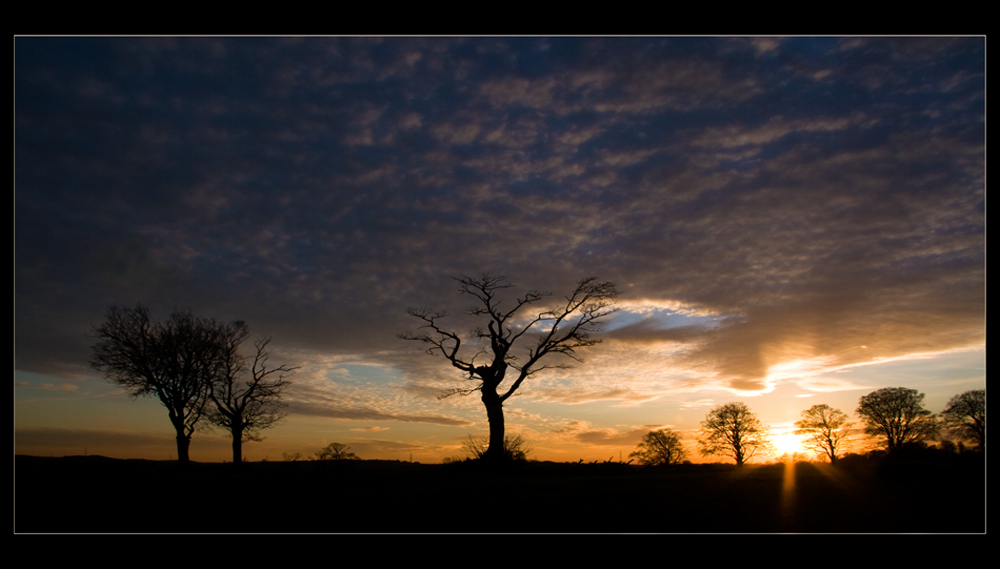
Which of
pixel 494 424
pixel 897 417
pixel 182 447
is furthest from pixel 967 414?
pixel 182 447

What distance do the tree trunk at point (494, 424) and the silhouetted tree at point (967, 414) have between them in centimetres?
3860

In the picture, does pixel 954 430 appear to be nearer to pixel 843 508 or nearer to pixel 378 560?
pixel 843 508

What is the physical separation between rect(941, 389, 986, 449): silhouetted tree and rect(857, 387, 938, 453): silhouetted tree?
1.24m

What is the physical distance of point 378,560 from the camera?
601cm

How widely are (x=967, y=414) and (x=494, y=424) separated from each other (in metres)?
40.4

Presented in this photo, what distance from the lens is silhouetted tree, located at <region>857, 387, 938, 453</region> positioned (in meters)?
43.8

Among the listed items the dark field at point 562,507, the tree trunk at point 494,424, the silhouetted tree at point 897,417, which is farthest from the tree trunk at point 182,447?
the silhouetted tree at point 897,417

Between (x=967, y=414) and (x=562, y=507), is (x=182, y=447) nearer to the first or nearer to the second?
(x=562, y=507)

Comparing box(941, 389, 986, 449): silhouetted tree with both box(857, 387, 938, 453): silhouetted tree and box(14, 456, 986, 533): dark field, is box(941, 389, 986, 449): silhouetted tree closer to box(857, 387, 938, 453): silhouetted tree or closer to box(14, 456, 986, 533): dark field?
box(857, 387, 938, 453): silhouetted tree

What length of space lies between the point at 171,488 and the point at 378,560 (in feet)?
33.4
